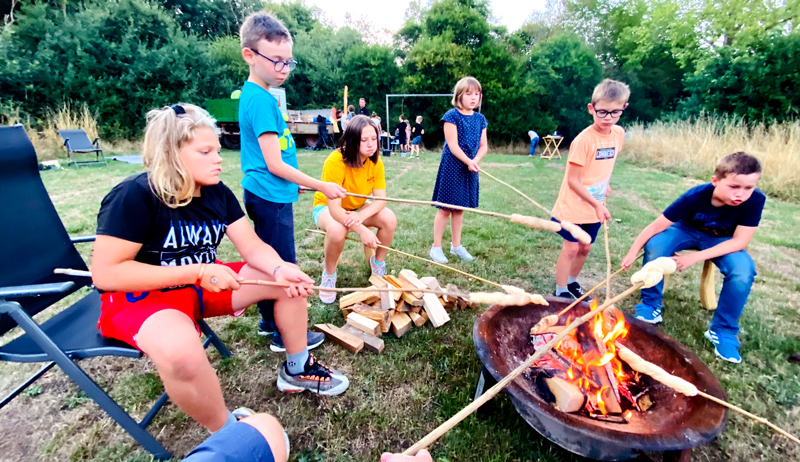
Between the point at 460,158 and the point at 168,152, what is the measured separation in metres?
2.78

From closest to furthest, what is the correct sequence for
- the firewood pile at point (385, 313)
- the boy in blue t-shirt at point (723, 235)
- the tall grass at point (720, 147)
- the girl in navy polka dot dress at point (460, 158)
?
the boy in blue t-shirt at point (723, 235)
the firewood pile at point (385, 313)
the girl in navy polka dot dress at point (460, 158)
the tall grass at point (720, 147)

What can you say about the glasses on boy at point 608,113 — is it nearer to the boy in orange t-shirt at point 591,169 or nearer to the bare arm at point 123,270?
the boy in orange t-shirt at point 591,169

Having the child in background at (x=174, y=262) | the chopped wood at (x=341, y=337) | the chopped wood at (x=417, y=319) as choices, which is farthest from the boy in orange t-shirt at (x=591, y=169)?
the child in background at (x=174, y=262)

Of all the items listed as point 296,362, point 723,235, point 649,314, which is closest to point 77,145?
point 296,362

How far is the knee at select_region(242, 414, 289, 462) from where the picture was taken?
98 cm

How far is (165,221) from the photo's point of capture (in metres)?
1.69

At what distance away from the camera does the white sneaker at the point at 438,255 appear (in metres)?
4.06

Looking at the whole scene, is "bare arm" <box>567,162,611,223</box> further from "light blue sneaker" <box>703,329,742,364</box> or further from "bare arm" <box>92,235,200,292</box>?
"bare arm" <box>92,235,200,292</box>

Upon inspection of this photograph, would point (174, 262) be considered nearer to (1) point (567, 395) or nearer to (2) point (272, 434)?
(2) point (272, 434)

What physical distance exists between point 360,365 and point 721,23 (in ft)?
86.4

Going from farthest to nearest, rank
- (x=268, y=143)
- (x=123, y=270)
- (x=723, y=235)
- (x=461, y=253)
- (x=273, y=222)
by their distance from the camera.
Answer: (x=461, y=253), (x=723, y=235), (x=273, y=222), (x=268, y=143), (x=123, y=270)

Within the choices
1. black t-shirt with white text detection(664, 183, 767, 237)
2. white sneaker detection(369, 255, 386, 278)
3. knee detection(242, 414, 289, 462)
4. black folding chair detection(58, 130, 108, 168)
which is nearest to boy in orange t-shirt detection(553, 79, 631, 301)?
black t-shirt with white text detection(664, 183, 767, 237)

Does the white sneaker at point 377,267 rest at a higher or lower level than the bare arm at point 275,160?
lower

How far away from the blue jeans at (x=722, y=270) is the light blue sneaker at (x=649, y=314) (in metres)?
0.04
